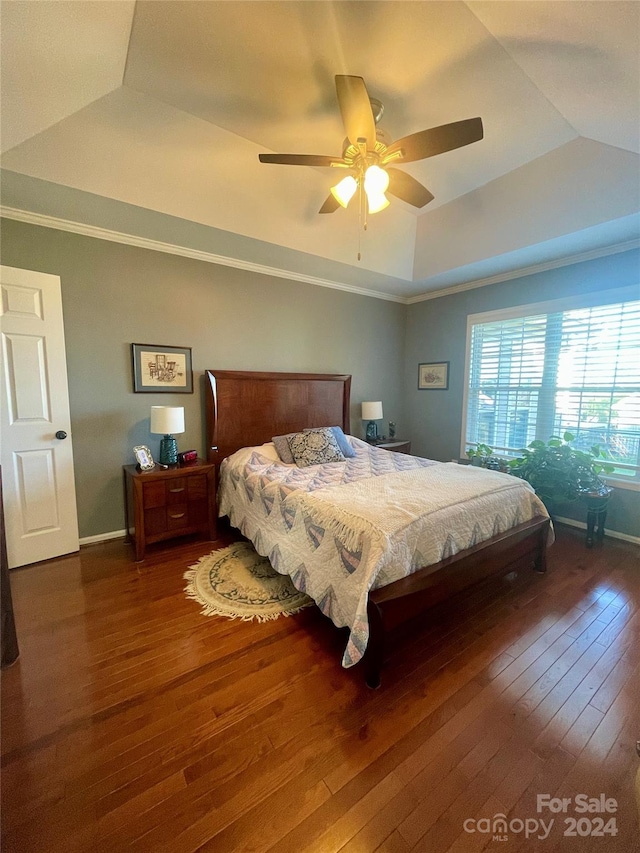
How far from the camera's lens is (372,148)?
6.02ft

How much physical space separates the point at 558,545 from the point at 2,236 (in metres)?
5.10

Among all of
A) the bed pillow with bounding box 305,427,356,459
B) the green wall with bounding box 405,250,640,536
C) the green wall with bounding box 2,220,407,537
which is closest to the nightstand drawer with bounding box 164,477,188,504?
the green wall with bounding box 2,220,407,537

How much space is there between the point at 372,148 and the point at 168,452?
2598 millimetres

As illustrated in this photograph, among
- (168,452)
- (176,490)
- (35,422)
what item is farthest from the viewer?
(168,452)

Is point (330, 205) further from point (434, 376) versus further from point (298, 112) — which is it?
point (434, 376)

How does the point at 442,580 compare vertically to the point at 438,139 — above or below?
below

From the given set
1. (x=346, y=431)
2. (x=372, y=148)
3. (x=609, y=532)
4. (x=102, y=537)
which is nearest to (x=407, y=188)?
(x=372, y=148)

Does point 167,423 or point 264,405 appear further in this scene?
point 264,405

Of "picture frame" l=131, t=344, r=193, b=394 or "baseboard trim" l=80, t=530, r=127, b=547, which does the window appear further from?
"baseboard trim" l=80, t=530, r=127, b=547

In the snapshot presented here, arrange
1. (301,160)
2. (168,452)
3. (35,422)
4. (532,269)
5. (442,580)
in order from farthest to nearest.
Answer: (532,269)
(168,452)
(35,422)
(301,160)
(442,580)

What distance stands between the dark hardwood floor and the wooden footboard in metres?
0.17

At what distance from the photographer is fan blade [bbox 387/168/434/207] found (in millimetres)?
2074

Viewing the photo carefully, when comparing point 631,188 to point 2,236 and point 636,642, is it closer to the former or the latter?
point 636,642

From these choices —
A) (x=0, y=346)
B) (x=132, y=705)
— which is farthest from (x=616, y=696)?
(x=0, y=346)
